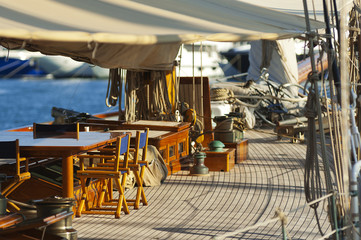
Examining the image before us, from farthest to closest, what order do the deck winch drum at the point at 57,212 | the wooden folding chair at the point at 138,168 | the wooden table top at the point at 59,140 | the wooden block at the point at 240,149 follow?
the wooden block at the point at 240,149 < the wooden folding chair at the point at 138,168 < the wooden table top at the point at 59,140 < the deck winch drum at the point at 57,212

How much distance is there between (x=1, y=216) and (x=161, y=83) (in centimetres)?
486

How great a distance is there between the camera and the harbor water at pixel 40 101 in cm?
5143

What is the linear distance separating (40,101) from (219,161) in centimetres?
6017

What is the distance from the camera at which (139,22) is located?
14.4 ft

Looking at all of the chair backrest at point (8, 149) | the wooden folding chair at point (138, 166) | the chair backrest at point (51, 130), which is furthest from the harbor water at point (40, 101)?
the chair backrest at point (8, 149)

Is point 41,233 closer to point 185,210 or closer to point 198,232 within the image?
point 198,232

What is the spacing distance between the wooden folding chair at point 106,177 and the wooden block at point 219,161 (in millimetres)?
2064

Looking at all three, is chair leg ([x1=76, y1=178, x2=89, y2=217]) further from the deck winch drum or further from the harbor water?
the harbor water

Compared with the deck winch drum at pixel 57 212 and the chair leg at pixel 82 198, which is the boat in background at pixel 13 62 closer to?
the deck winch drum at pixel 57 212

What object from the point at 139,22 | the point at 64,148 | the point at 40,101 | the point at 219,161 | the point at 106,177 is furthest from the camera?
the point at 40,101

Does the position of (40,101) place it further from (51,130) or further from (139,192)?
(51,130)

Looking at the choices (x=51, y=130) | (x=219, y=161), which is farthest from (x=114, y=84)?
(x=51, y=130)

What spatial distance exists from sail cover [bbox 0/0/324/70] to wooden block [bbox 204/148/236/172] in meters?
3.32

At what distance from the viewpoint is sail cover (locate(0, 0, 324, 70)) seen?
147 inches
